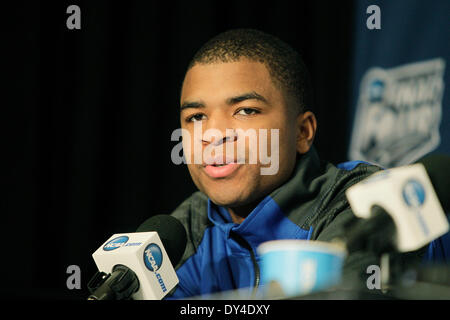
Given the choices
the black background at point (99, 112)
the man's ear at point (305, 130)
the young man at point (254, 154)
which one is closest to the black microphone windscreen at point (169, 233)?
the young man at point (254, 154)

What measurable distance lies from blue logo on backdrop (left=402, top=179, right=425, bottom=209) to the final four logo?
1.03 m

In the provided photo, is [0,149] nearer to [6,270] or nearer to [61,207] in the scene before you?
[61,207]

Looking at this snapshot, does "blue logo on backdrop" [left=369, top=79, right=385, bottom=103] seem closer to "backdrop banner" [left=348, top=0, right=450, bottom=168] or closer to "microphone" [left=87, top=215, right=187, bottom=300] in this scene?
"backdrop banner" [left=348, top=0, right=450, bottom=168]

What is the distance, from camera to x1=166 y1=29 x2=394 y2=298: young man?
45.4 inches

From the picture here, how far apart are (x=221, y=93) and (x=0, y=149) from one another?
4.21ft

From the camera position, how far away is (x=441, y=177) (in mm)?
674

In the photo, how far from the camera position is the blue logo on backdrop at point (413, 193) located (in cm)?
62

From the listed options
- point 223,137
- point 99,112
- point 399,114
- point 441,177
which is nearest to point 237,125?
point 223,137

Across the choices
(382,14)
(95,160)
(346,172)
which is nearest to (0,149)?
(95,160)

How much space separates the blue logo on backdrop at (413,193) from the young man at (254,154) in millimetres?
Result: 442

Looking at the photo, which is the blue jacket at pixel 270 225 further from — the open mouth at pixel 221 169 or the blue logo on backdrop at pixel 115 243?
the blue logo on backdrop at pixel 115 243

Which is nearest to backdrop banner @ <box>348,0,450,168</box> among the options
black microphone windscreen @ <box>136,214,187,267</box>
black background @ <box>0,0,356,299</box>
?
black background @ <box>0,0,356,299</box>
